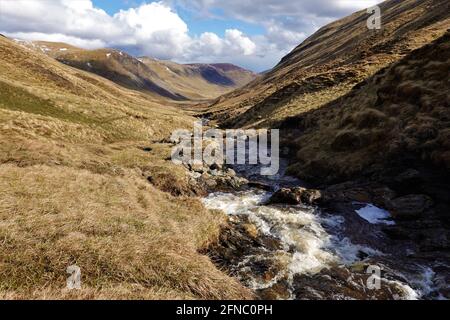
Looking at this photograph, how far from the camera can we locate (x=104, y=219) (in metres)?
17.1

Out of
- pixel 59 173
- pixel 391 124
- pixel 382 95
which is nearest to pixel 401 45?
pixel 382 95

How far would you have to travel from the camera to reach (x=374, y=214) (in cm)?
2797

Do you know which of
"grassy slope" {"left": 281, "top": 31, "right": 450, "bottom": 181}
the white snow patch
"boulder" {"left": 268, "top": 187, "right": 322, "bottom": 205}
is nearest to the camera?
the white snow patch

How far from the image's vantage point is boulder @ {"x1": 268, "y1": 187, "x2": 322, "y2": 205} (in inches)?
1194

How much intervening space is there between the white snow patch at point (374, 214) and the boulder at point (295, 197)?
11.5ft

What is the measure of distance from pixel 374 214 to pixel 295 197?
5.80m

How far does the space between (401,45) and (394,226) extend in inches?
2281

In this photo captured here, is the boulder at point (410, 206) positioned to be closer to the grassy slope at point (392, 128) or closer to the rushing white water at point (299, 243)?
the grassy slope at point (392, 128)

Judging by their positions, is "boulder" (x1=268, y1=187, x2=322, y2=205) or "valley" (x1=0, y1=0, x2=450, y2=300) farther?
"boulder" (x1=268, y1=187, x2=322, y2=205)

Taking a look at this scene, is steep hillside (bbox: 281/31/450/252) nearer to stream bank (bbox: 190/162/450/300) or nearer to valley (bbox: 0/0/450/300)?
valley (bbox: 0/0/450/300)

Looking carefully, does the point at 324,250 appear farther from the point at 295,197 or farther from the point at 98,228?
the point at 98,228

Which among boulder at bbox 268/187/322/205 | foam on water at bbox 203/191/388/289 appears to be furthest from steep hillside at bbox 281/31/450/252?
foam on water at bbox 203/191/388/289

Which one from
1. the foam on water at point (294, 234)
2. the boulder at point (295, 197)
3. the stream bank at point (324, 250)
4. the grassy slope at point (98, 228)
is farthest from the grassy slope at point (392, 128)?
the grassy slope at point (98, 228)

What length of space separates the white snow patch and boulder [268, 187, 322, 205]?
3519 millimetres
